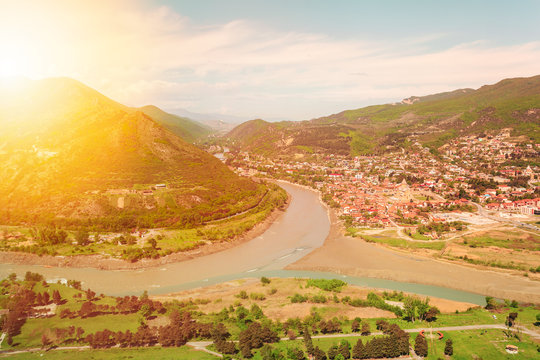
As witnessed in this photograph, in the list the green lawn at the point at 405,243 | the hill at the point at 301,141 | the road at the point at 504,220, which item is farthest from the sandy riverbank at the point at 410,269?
the hill at the point at 301,141

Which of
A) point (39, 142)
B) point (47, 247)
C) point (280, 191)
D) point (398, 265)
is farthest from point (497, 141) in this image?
point (39, 142)

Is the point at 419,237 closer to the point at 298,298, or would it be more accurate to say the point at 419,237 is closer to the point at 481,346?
the point at 481,346

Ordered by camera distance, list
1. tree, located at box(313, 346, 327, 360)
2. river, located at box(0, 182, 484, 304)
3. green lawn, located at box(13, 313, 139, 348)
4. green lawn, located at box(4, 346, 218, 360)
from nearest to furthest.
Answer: green lawn, located at box(4, 346, 218, 360) < tree, located at box(313, 346, 327, 360) < green lawn, located at box(13, 313, 139, 348) < river, located at box(0, 182, 484, 304)

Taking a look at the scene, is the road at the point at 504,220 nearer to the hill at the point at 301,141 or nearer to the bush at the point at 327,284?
the bush at the point at 327,284

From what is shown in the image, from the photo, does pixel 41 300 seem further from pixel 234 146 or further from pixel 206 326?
pixel 234 146

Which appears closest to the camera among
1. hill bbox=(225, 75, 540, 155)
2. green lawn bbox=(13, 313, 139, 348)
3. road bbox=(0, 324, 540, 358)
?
road bbox=(0, 324, 540, 358)

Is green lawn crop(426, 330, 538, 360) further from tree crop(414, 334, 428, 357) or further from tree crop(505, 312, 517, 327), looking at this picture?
tree crop(505, 312, 517, 327)

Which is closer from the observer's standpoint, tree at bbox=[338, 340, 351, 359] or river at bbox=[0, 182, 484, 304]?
tree at bbox=[338, 340, 351, 359]

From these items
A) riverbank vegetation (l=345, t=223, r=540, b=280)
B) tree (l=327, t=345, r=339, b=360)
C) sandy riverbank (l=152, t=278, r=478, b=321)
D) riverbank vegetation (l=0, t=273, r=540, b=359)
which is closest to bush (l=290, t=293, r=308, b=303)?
sandy riverbank (l=152, t=278, r=478, b=321)
